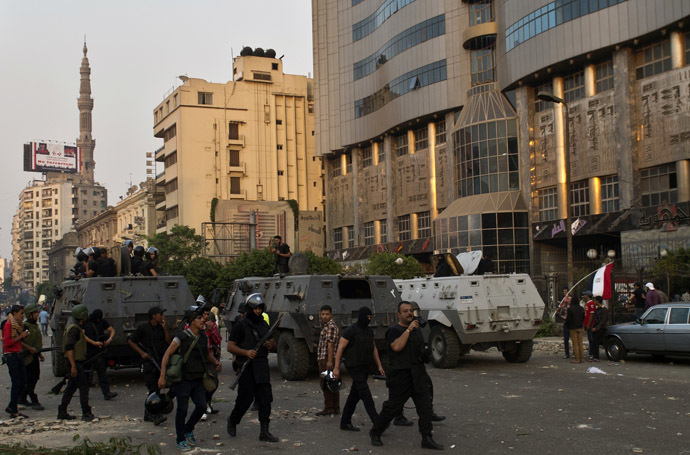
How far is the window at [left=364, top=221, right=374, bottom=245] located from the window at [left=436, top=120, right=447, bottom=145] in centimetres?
1048

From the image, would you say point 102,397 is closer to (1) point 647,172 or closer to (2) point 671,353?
(2) point 671,353

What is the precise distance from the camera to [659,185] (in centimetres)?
3650

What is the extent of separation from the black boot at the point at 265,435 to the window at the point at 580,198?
34812mm

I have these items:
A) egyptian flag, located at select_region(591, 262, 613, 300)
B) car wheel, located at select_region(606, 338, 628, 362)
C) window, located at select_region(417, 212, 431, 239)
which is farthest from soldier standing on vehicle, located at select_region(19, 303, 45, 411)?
window, located at select_region(417, 212, 431, 239)

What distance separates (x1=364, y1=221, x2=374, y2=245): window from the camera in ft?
196

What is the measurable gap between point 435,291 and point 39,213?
151 m

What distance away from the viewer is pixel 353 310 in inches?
607

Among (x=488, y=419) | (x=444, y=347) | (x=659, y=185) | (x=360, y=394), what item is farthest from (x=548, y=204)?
(x=360, y=394)

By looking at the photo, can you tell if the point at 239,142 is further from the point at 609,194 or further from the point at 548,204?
the point at 609,194

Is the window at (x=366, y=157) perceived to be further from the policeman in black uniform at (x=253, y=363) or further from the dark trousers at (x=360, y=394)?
the policeman in black uniform at (x=253, y=363)

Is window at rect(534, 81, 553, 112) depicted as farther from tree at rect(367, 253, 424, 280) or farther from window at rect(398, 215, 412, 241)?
window at rect(398, 215, 412, 241)

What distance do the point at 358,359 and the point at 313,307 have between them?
238 inches

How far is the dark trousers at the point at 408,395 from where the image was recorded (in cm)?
808

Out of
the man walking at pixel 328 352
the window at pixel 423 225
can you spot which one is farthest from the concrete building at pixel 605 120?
the man walking at pixel 328 352
